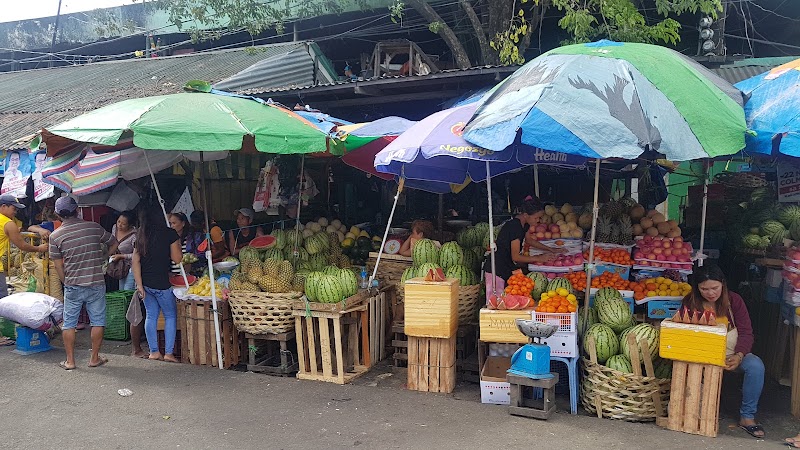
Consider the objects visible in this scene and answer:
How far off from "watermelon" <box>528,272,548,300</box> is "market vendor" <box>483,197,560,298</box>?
0.95 feet

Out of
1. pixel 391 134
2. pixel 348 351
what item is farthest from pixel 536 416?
pixel 391 134

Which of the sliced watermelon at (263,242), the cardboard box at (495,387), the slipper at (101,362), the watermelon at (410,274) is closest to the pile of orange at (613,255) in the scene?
the cardboard box at (495,387)

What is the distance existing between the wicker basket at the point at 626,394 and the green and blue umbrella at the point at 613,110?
6.07ft

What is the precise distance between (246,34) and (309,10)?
2549mm

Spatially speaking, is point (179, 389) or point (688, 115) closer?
point (688, 115)

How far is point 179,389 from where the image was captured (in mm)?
5988

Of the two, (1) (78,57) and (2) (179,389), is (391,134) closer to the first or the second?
(2) (179,389)

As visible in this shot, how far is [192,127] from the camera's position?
5.63 metres

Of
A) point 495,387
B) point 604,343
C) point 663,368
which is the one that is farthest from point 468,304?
point 663,368

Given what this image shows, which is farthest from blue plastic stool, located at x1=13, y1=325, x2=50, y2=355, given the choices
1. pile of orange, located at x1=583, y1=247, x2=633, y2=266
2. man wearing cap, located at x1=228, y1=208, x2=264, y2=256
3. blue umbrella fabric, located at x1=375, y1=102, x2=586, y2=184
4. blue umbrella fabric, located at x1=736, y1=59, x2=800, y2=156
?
blue umbrella fabric, located at x1=736, y1=59, x2=800, y2=156

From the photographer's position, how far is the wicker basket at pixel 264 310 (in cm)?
632

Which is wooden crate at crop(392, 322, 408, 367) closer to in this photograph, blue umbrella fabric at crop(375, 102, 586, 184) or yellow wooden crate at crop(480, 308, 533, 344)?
yellow wooden crate at crop(480, 308, 533, 344)

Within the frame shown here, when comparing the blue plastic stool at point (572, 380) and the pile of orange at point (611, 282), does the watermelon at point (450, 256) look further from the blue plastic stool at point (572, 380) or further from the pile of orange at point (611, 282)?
the blue plastic stool at point (572, 380)

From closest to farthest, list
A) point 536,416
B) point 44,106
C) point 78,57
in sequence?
point 536,416
point 44,106
point 78,57
